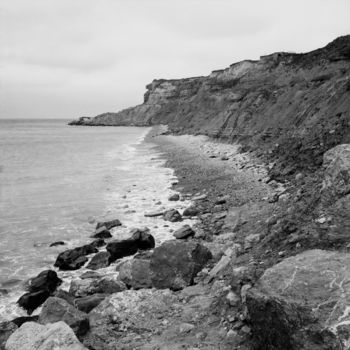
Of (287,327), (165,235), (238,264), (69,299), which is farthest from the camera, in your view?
(165,235)

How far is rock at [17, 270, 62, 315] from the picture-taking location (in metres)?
9.47

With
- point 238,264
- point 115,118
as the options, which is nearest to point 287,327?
point 238,264

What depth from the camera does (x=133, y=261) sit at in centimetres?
1025

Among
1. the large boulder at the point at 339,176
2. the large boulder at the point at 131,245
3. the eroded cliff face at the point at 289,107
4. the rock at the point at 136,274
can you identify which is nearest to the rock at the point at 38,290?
the rock at the point at 136,274

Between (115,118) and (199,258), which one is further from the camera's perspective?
(115,118)

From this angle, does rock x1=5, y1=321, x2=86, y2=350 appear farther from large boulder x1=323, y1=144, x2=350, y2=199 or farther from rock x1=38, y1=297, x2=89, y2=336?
large boulder x1=323, y1=144, x2=350, y2=199

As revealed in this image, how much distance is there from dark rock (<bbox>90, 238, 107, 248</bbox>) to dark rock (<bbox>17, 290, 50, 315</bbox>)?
12.2 feet

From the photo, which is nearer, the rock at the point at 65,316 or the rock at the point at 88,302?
the rock at the point at 65,316

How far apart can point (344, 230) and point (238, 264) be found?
2409 mm

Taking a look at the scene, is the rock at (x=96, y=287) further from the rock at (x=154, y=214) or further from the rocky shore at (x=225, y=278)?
the rock at (x=154, y=214)

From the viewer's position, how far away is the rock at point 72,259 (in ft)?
38.9

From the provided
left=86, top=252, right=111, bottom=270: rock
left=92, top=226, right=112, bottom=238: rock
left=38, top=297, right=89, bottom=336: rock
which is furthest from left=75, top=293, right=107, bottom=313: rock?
left=92, top=226, right=112, bottom=238: rock

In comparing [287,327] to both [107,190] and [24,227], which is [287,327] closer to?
[24,227]

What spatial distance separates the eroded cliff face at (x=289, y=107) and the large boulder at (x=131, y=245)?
8226 mm
